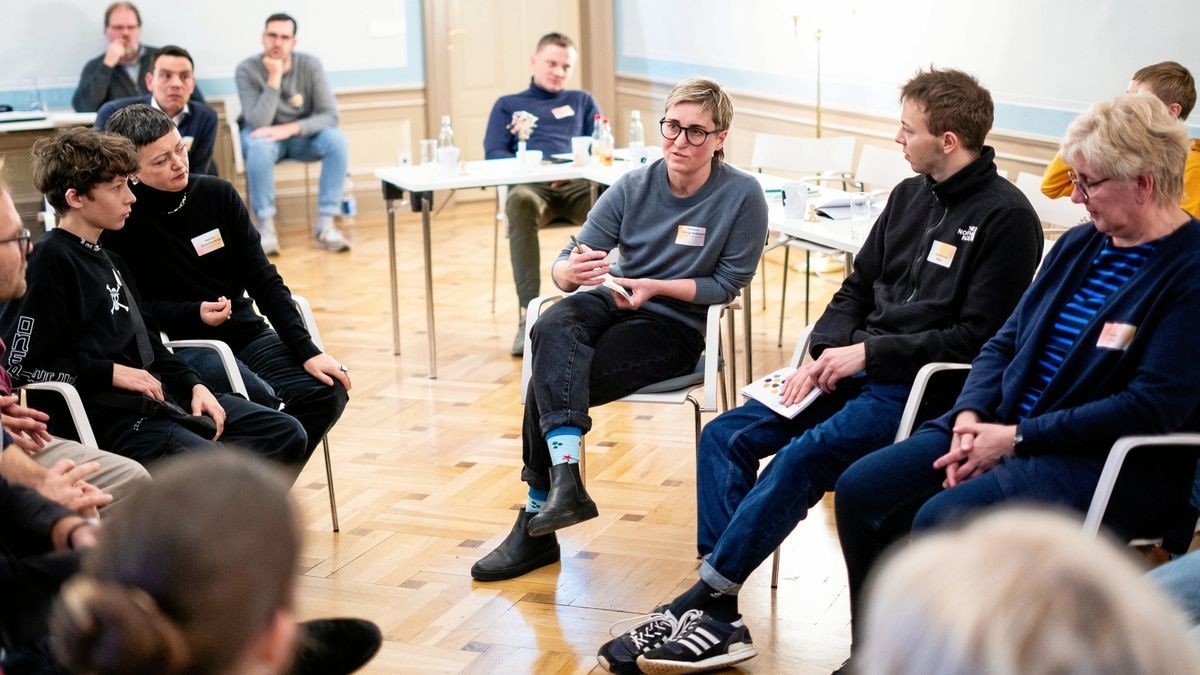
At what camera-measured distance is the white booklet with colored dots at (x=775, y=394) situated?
3.02 m

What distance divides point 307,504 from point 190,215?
3.03 feet

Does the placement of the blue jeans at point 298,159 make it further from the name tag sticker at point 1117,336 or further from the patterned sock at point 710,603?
the name tag sticker at point 1117,336

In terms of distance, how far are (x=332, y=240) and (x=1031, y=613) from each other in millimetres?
6990

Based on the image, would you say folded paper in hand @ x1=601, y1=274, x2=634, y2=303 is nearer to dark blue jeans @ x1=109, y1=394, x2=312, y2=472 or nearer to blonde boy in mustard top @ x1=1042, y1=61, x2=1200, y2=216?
dark blue jeans @ x1=109, y1=394, x2=312, y2=472

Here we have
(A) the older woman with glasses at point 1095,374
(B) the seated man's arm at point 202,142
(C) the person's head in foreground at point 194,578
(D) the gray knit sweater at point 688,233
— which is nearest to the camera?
(C) the person's head in foreground at point 194,578

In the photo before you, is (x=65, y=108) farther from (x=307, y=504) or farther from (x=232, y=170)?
(x=307, y=504)

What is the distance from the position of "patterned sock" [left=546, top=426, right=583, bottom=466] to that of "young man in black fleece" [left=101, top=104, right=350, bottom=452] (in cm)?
65

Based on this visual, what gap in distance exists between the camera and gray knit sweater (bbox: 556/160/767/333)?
346 centimetres

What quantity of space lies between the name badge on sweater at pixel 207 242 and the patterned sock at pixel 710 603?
63.1 inches

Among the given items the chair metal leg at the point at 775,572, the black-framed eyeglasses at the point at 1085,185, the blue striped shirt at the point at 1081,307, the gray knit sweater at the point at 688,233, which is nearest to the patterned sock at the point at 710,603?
the chair metal leg at the point at 775,572

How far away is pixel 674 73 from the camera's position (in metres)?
7.94

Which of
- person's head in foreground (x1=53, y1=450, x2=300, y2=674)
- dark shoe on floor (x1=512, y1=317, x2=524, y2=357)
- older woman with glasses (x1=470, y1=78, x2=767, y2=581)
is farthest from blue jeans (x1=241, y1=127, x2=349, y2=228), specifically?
person's head in foreground (x1=53, y1=450, x2=300, y2=674)

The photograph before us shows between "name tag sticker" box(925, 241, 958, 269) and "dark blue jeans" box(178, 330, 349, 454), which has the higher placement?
"name tag sticker" box(925, 241, 958, 269)

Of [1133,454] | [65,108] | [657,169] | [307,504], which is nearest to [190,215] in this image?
[307,504]
